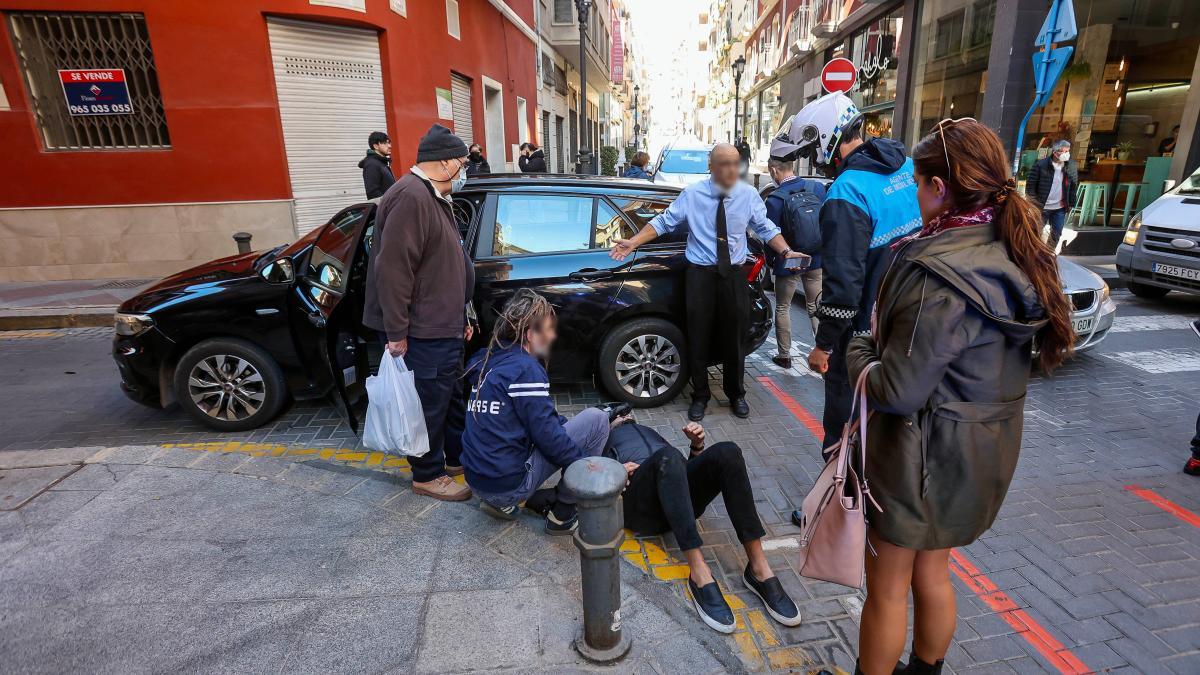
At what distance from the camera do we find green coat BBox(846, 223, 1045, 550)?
1.65 m

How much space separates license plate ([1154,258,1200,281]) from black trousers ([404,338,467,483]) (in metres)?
8.41

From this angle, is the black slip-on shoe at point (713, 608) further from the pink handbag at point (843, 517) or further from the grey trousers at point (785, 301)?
the grey trousers at point (785, 301)

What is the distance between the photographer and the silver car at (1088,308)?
18.3ft

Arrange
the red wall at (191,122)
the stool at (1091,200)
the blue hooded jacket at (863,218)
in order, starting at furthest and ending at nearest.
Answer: the stool at (1091,200), the red wall at (191,122), the blue hooded jacket at (863,218)

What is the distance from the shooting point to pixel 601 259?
4504 mm

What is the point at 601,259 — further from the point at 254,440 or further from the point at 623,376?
the point at 254,440

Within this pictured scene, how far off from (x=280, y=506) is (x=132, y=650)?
103 centimetres

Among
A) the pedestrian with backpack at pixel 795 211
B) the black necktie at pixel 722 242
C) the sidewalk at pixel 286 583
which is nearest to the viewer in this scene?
the sidewalk at pixel 286 583

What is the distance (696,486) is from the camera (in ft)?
9.19

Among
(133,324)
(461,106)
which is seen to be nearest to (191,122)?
(461,106)

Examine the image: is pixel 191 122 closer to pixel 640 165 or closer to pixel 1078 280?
pixel 640 165

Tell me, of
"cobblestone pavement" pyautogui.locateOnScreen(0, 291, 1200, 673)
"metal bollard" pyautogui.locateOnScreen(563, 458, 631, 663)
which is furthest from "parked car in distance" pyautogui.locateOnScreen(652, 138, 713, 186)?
"metal bollard" pyautogui.locateOnScreen(563, 458, 631, 663)

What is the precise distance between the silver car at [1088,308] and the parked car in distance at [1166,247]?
2.52 m

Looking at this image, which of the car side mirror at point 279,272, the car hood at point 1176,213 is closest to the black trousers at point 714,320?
the car side mirror at point 279,272
